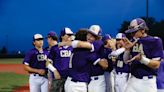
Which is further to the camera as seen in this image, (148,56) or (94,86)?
(94,86)

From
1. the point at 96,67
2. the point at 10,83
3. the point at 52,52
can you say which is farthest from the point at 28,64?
the point at 10,83

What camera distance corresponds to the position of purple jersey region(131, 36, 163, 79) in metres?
6.02

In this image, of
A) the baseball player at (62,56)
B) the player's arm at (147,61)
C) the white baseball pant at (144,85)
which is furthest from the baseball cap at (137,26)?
the baseball player at (62,56)

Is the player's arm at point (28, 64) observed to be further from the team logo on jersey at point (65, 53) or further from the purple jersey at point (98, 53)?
the purple jersey at point (98, 53)

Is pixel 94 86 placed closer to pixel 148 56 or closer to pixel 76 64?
pixel 76 64

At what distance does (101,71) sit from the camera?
7.28m

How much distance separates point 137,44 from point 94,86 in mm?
1431

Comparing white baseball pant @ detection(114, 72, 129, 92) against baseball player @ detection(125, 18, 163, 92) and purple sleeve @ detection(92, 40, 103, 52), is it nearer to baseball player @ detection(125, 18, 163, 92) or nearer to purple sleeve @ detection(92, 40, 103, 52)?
purple sleeve @ detection(92, 40, 103, 52)

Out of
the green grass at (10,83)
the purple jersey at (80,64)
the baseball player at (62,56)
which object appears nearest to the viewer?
the purple jersey at (80,64)

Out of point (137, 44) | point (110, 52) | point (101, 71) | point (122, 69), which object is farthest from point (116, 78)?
point (137, 44)

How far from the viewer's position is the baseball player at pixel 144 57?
6.01 metres

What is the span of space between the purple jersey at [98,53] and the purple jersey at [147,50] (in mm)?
944

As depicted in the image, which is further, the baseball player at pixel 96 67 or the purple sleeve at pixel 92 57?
the baseball player at pixel 96 67

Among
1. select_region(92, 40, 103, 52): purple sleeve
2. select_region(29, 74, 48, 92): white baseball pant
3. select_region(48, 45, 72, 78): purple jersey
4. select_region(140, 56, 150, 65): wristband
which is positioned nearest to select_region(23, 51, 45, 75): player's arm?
select_region(29, 74, 48, 92): white baseball pant
